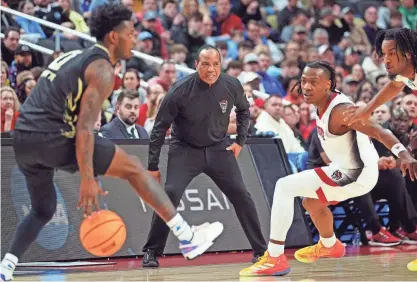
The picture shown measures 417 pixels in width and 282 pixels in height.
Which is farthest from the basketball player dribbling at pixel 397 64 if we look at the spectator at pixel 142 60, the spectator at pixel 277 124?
the spectator at pixel 142 60

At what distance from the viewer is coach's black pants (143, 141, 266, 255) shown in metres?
9.17

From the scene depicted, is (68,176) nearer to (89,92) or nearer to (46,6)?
(89,92)

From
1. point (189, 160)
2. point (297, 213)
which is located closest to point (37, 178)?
point (189, 160)

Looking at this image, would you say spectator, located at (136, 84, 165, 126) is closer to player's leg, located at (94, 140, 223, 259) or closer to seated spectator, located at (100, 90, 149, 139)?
seated spectator, located at (100, 90, 149, 139)

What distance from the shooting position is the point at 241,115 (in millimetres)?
9695

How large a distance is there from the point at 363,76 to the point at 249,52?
2216 mm

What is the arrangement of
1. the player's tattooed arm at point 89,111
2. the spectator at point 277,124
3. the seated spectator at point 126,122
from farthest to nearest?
1. the spectator at point 277,124
2. the seated spectator at point 126,122
3. the player's tattooed arm at point 89,111

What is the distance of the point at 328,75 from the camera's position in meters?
8.45

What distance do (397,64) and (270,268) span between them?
2.18 metres

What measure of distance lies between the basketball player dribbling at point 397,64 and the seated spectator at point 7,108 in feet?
16.1

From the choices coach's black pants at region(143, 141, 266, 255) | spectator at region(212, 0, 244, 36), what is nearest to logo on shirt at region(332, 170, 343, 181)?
coach's black pants at region(143, 141, 266, 255)

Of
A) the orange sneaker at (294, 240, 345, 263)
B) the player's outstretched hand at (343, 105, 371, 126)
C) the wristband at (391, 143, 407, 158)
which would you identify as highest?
the player's outstretched hand at (343, 105, 371, 126)

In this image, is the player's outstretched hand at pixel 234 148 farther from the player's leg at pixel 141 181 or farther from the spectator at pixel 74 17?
the spectator at pixel 74 17

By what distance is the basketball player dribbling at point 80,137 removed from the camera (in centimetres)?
661
